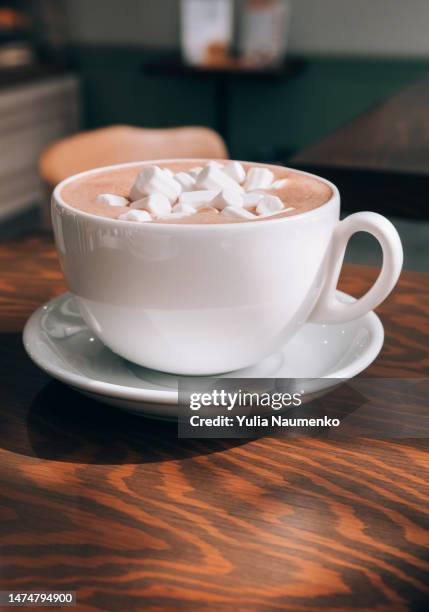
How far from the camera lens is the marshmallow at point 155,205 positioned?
1.59ft

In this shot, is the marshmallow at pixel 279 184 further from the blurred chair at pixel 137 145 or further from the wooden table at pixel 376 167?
the blurred chair at pixel 137 145

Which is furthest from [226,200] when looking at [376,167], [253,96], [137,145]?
[253,96]

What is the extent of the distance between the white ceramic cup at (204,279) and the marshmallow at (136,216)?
1cm

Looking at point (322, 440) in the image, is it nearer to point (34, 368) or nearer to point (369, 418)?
point (369, 418)

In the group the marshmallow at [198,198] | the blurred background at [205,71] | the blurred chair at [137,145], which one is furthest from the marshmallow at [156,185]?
the blurred background at [205,71]

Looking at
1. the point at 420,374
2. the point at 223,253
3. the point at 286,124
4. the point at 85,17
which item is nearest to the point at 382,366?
the point at 420,374

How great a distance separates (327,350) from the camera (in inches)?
22.1

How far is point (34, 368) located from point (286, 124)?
8.78 feet

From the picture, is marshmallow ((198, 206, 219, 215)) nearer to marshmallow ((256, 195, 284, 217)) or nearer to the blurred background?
marshmallow ((256, 195, 284, 217))

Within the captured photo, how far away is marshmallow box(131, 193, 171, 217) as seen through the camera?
49 centimetres

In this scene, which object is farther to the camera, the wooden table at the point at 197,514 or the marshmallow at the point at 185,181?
the marshmallow at the point at 185,181

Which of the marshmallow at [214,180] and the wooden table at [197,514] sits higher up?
the marshmallow at [214,180]

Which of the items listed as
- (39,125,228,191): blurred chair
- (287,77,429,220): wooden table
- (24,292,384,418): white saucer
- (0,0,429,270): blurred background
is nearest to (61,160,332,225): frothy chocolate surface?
(24,292,384,418): white saucer

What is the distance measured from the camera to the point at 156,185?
506mm
